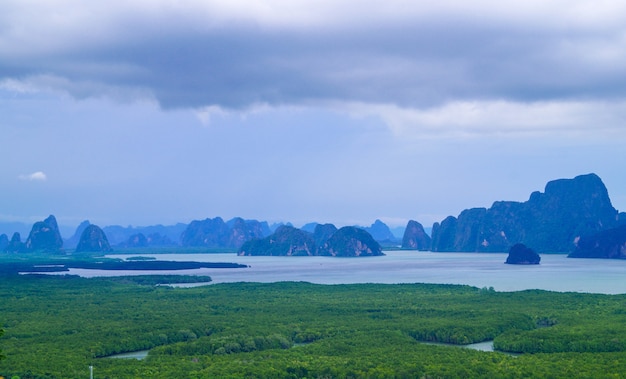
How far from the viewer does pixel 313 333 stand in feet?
199

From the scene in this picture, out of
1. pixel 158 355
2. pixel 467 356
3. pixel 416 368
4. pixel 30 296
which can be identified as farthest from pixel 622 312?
pixel 30 296

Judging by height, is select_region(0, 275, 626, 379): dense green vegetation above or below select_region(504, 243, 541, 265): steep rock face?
below

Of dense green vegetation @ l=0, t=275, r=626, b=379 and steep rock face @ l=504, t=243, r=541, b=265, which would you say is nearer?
dense green vegetation @ l=0, t=275, r=626, b=379

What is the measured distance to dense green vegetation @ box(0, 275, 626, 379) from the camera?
154 feet

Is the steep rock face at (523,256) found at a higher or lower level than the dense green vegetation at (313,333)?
higher

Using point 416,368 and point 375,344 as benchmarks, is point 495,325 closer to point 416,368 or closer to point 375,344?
point 375,344

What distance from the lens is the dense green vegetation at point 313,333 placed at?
46.8 m

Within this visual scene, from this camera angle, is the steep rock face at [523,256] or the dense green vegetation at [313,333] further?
the steep rock face at [523,256]

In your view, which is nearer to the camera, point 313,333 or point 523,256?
point 313,333

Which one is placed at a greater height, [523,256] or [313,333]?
[523,256]

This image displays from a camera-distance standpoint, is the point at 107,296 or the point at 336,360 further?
the point at 107,296

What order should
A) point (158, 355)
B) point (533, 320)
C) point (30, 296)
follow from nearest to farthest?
1. point (158, 355)
2. point (533, 320)
3. point (30, 296)

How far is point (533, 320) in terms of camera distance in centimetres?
6844

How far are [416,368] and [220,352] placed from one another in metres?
15.8
